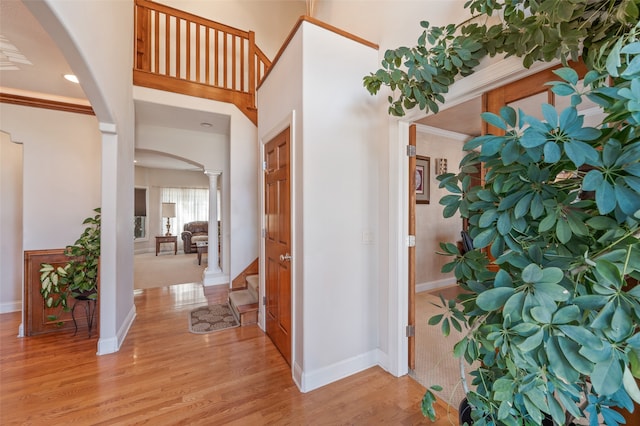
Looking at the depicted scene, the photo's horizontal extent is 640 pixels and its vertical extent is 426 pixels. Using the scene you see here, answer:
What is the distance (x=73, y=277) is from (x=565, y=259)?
3768 mm

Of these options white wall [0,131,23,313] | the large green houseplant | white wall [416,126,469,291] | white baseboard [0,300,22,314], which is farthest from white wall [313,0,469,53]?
white baseboard [0,300,22,314]

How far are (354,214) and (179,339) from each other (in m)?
2.24

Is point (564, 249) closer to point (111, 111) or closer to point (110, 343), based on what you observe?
point (111, 111)

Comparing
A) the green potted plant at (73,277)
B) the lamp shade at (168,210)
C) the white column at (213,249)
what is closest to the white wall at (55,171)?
the green potted plant at (73,277)

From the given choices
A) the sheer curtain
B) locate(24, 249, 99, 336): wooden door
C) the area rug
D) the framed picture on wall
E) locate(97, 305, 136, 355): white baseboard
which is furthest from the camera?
the sheer curtain

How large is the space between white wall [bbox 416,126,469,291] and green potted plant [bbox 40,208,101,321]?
4.14 meters

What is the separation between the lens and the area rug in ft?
9.58

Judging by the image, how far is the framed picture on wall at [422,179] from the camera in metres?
4.03

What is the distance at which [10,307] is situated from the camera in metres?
3.29

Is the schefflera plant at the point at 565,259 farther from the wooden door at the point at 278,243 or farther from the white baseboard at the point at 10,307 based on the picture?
the white baseboard at the point at 10,307

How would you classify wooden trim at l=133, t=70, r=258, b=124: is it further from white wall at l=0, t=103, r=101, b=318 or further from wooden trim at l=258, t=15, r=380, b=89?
wooden trim at l=258, t=15, r=380, b=89

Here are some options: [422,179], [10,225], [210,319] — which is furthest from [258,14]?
[210,319]

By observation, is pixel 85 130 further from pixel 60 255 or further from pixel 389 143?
pixel 389 143

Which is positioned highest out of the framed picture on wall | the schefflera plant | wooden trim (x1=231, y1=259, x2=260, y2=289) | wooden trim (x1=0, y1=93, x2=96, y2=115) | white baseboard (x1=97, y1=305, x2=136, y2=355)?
wooden trim (x1=0, y1=93, x2=96, y2=115)
